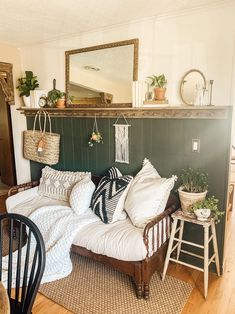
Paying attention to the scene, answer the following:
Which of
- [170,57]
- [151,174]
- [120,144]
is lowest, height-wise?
[151,174]

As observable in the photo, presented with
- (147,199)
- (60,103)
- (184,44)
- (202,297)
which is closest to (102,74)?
(60,103)

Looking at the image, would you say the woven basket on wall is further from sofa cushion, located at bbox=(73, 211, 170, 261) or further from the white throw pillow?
the white throw pillow

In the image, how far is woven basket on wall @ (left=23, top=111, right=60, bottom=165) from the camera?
328 cm

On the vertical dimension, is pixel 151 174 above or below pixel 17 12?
below

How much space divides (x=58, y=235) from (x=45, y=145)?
4.15 feet

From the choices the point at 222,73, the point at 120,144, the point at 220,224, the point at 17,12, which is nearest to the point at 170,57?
the point at 222,73

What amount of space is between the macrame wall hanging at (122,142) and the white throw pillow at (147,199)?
436 mm

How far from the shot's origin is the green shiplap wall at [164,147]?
2.30m

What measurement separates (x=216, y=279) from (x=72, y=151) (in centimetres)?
211

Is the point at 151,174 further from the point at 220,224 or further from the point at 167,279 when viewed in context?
the point at 167,279

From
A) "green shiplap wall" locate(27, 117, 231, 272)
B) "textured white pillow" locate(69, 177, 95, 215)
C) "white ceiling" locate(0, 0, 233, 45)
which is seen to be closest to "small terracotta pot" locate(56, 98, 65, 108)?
"green shiplap wall" locate(27, 117, 231, 272)

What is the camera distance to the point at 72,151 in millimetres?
3318

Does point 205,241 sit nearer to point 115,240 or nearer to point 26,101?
point 115,240

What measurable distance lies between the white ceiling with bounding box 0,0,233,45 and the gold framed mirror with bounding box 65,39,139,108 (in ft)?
0.80
